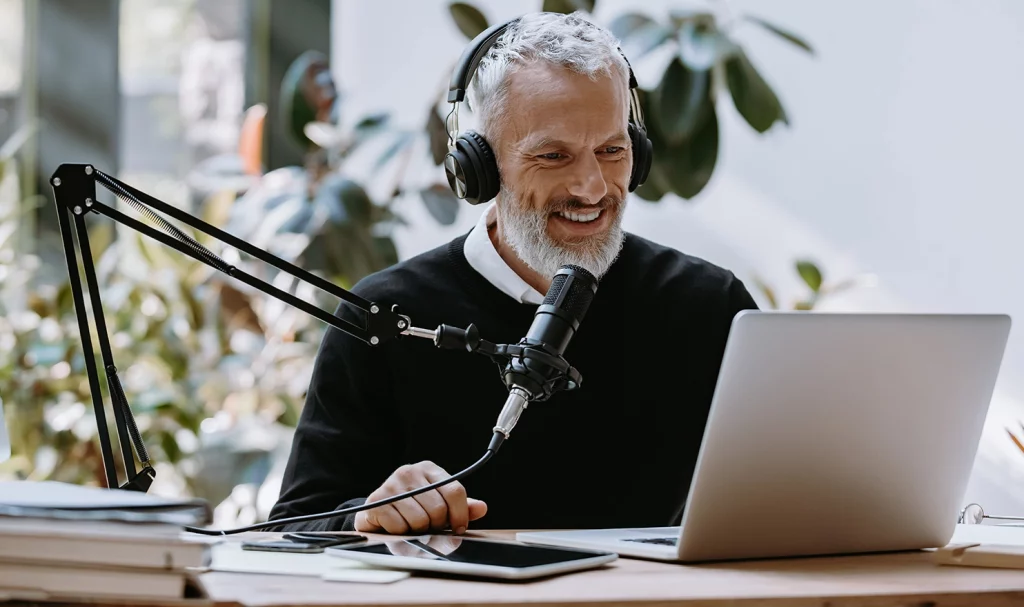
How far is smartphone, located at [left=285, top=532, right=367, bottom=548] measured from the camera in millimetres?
1176

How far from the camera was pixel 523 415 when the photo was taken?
1.74m

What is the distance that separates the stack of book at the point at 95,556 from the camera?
85 centimetres

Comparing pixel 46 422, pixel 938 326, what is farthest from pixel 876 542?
pixel 46 422

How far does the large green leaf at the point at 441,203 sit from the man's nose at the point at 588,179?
1.19 meters

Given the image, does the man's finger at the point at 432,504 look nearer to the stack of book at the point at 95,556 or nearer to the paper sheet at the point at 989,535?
the stack of book at the point at 95,556

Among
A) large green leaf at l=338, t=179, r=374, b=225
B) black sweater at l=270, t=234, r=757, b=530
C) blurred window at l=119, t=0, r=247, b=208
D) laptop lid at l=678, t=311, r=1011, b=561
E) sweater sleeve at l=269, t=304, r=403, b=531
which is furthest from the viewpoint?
blurred window at l=119, t=0, r=247, b=208

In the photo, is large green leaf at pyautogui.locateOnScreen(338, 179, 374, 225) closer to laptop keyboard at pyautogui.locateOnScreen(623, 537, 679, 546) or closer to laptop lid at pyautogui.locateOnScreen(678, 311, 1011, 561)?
laptop keyboard at pyautogui.locateOnScreen(623, 537, 679, 546)

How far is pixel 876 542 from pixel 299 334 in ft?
6.65

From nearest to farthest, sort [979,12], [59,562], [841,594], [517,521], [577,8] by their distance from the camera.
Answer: [59,562], [841,594], [517,521], [979,12], [577,8]

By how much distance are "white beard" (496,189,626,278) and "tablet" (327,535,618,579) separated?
2.00 feet

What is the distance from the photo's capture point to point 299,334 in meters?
3.04

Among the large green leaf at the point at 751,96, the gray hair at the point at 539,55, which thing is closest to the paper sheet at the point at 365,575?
the gray hair at the point at 539,55

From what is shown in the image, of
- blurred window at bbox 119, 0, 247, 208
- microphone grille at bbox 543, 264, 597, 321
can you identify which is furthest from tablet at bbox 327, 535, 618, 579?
blurred window at bbox 119, 0, 247, 208

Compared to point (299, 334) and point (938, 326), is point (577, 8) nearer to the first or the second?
point (299, 334)
